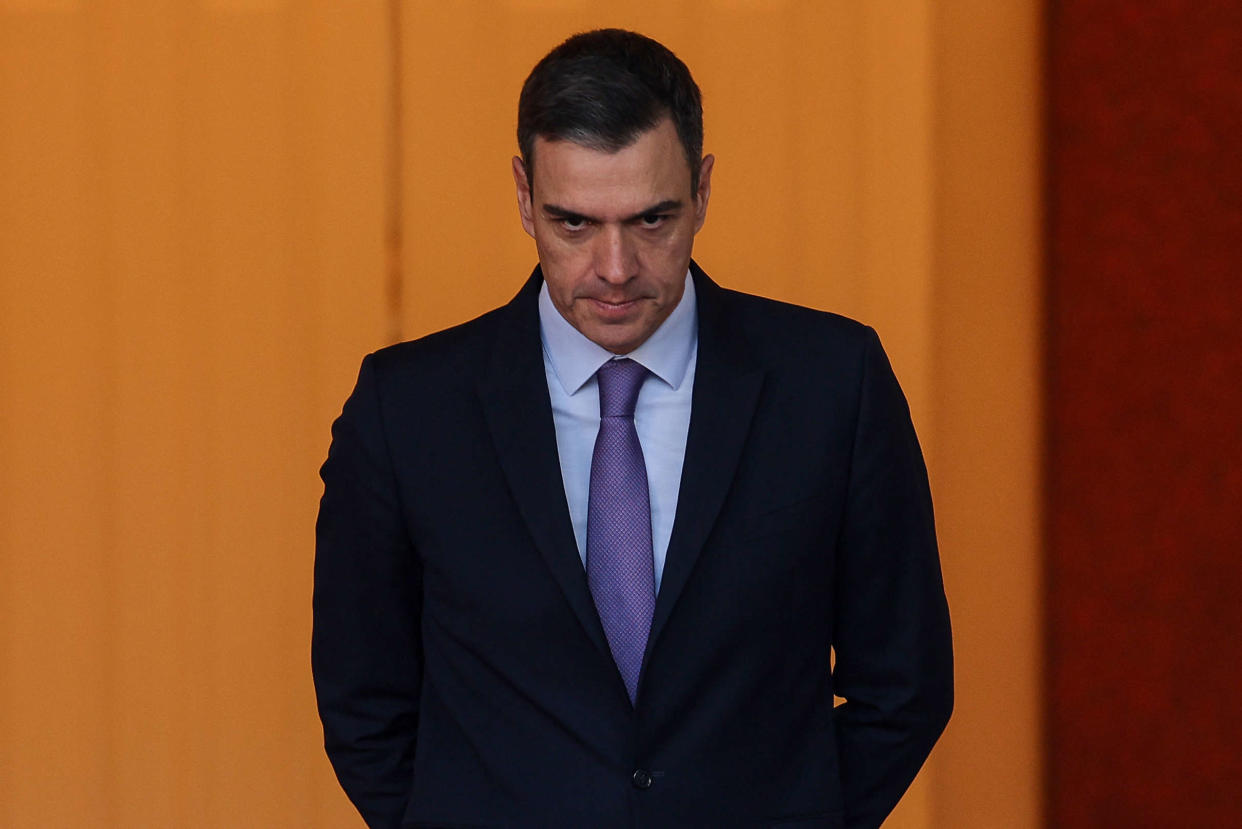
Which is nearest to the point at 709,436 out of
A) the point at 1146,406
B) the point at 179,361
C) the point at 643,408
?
the point at 643,408

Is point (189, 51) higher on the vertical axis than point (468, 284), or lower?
higher

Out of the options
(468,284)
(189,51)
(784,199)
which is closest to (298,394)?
(468,284)

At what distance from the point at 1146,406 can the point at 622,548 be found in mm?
1449

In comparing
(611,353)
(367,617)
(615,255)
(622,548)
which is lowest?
(367,617)

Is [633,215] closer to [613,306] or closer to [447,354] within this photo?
[613,306]

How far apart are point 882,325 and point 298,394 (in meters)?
1.11

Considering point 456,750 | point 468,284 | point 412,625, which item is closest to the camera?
point 456,750

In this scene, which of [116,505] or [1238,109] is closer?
[1238,109]

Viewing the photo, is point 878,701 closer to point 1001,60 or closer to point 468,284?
Result: point 468,284

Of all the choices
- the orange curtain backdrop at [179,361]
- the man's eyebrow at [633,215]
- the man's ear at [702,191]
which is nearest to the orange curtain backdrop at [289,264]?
the orange curtain backdrop at [179,361]

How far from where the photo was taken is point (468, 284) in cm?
285

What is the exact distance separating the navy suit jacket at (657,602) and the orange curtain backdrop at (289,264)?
108cm

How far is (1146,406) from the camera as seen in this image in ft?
9.00

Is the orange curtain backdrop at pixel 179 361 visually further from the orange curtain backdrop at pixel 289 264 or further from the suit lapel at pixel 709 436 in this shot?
the suit lapel at pixel 709 436
